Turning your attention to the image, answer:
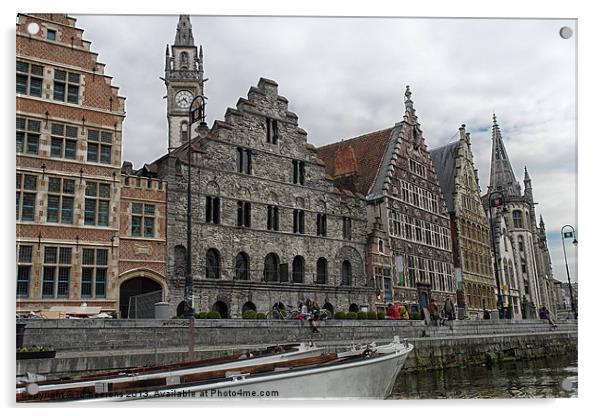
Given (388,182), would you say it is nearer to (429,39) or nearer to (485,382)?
(485,382)

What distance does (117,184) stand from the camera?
1998cm

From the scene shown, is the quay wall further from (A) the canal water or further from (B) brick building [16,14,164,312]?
(B) brick building [16,14,164,312]

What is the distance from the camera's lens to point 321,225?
90.2 ft

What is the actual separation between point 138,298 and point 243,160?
7291 mm

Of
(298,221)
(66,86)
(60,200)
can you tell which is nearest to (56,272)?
(60,200)

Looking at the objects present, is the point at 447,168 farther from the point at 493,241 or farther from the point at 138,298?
the point at 138,298

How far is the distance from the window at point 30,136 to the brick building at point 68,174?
0.09ft

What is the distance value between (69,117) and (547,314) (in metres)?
23.4

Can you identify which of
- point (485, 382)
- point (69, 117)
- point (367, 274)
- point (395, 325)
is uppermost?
point (69, 117)

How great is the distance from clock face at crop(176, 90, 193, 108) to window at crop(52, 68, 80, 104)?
39.2m

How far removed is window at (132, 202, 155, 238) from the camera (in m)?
21.0

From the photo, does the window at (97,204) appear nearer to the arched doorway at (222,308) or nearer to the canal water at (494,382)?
the arched doorway at (222,308)

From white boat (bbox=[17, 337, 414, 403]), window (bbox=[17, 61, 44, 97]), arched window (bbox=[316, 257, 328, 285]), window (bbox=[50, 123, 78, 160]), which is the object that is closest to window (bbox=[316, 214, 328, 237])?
arched window (bbox=[316, 257, 328, 285])

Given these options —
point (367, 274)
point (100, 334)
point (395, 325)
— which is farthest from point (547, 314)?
point (100, 334)
